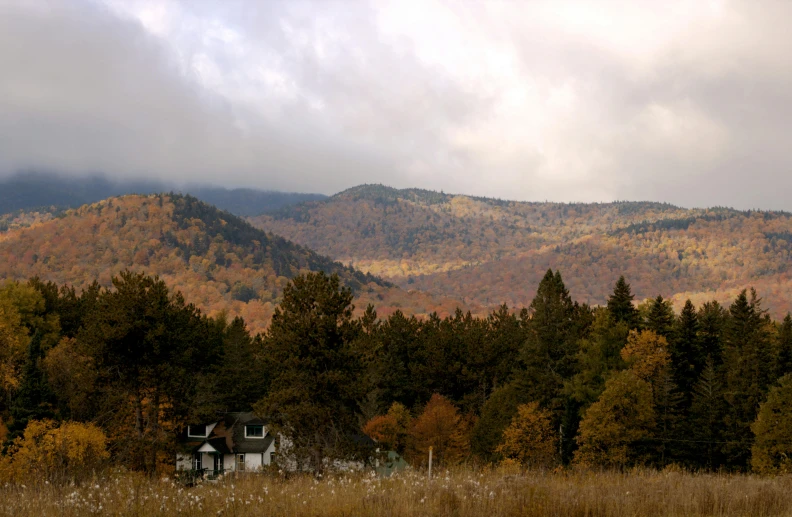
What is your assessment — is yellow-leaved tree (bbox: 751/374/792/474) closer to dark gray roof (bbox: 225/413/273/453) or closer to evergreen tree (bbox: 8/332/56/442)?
dark gray roof (bbox: 225/413/273/453)

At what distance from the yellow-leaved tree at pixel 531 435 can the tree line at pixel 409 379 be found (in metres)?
0.15

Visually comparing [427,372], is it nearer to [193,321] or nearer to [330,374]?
[193,321]

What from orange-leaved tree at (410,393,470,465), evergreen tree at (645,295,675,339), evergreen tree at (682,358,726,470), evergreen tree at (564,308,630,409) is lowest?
orange-leaved tree at (410,393,470,465)

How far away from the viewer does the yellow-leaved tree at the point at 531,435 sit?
4666 centimetres

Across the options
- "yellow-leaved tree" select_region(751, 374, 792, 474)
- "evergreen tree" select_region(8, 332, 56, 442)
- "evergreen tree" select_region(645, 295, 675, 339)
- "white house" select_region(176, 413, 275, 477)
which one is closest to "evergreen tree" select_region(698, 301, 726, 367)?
"evergreen tree" select_region(645, 295, 675, 339)

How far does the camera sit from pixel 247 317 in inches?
5531

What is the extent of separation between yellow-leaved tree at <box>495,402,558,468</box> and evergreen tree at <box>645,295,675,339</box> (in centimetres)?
1033

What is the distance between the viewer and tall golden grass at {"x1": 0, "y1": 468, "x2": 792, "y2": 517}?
926cm

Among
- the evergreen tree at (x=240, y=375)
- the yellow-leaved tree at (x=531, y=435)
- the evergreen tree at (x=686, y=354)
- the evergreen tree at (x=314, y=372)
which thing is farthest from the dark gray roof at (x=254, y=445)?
the evergreen tree at (x=686, y=354)

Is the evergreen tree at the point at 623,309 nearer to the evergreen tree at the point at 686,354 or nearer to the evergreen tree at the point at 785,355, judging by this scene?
the evergreen tree at the point at 686,354

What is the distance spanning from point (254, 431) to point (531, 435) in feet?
70.0

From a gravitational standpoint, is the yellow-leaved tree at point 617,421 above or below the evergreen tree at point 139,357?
below

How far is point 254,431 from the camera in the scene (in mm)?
49281

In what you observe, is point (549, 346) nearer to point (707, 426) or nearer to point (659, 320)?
point (659, 320)
